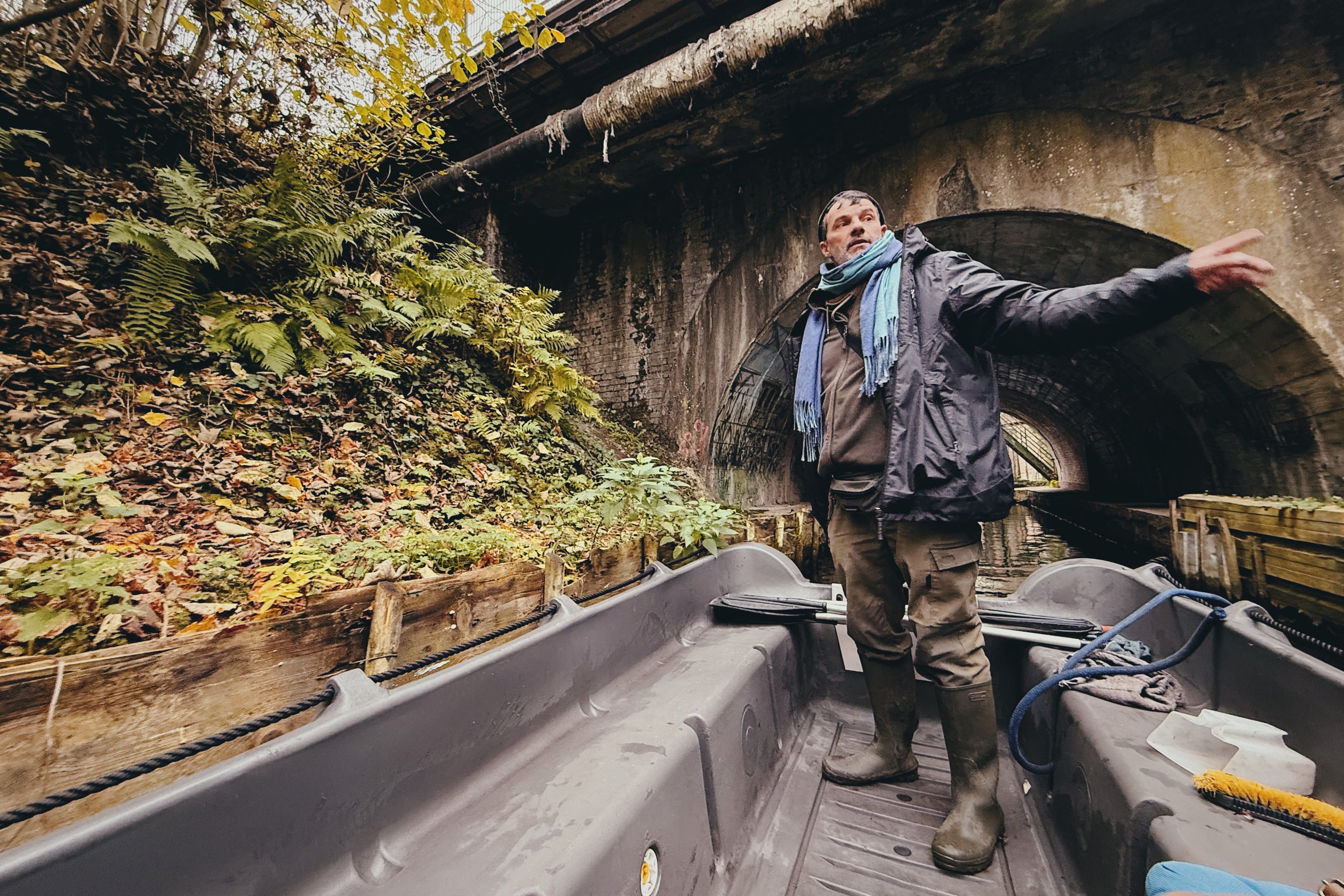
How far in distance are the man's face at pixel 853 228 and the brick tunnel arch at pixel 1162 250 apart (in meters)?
3.81

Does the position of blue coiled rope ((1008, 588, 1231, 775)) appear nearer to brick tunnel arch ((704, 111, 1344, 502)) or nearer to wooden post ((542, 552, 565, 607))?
wooden post ((542, 552, 565, 607))

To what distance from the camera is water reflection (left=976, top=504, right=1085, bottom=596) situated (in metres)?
6.56

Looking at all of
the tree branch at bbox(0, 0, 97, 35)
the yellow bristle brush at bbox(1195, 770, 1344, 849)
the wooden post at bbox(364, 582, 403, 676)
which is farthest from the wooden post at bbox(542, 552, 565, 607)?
the tree branch at bbox(0, 0, 97, 35)

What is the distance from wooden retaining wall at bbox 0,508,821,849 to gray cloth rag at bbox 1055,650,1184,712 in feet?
8.26

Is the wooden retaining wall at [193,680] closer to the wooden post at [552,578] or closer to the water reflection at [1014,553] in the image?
the wooden post at [552,578]

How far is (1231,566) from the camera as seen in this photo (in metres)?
3.72

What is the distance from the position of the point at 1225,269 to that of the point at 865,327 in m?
0.87

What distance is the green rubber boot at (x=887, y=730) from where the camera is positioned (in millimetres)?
1873

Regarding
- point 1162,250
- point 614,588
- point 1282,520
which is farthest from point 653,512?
point 1162,250

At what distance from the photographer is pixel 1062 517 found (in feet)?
45.8

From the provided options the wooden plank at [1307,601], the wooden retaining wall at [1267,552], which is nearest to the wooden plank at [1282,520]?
the wooden retaining wall at [1267,552]

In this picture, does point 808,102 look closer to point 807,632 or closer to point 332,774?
point 807,632

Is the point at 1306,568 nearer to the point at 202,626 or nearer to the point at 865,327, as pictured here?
the point at 865,327

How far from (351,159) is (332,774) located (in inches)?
269
